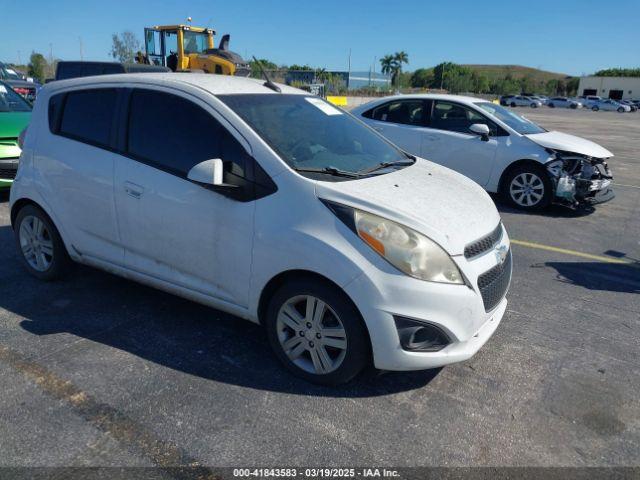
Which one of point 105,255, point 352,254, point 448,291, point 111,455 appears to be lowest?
point 111,455

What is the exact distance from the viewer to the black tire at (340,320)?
2822mm

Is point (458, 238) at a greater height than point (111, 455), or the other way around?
point (458, 238)

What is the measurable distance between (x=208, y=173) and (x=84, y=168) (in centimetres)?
136

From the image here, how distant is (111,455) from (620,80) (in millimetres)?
114741

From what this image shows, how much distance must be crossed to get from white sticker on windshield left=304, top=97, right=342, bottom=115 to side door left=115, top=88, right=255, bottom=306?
98 centimetres

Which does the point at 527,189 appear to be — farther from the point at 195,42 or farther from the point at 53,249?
the point at 195,42

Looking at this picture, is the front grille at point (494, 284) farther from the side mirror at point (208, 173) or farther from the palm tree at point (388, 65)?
the palm tree at point (388, 65)

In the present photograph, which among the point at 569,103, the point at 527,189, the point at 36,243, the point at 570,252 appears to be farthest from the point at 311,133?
the point at 569,103

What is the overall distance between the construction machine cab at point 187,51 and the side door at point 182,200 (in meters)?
14.5

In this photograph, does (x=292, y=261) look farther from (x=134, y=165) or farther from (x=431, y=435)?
(x=134, y=165)

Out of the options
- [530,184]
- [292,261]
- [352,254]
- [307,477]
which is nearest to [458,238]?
[352,254]

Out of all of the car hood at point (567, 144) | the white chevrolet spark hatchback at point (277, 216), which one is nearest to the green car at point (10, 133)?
the white chevrolet spark hatchback at point (277, 216)

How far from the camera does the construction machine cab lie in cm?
1752

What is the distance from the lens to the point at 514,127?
26.3ft
